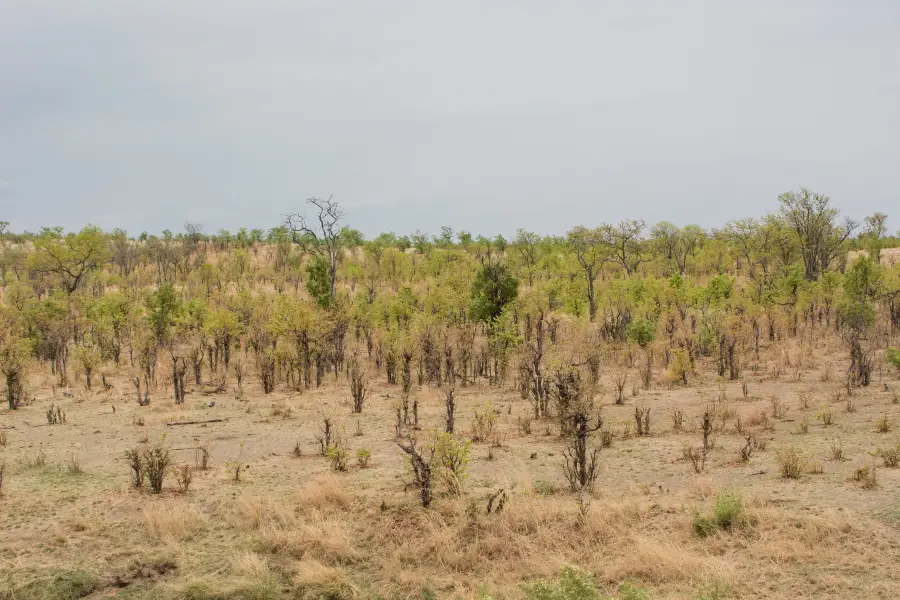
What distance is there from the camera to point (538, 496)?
46.0 ft

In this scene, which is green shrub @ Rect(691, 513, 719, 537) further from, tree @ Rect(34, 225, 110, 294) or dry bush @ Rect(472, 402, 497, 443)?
tree @ Rect(34, 225, 110, 294)

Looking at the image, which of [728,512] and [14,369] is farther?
[14,369]

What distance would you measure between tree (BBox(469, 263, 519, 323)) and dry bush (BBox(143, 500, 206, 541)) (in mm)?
26255

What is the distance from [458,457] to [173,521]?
648 centimetres

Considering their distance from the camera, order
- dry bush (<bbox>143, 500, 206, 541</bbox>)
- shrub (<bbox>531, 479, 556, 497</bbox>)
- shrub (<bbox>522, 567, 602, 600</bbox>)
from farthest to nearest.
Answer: shrub (<bbox>531, 479, 556, 497</bbox>) → dry bush (<bbox>143, 500, 206, 541</bbox>) → shrub (<bbox>522, 567, 602, 600</bbox>)

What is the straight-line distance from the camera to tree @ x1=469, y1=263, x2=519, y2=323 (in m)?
38.9

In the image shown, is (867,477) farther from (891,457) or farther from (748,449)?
(748,449)

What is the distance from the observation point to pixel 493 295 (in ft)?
128

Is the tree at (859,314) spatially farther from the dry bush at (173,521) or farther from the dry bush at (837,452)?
the dry bush at (173,521)

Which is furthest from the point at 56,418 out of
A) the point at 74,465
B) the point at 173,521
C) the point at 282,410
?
the point at 173,521

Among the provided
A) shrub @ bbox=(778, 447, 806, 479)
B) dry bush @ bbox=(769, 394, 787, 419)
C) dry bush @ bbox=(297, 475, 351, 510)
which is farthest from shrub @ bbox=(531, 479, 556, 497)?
dry bush @ bbox=(769, 394, 787, 419)

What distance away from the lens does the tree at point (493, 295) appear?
3888 centimetres

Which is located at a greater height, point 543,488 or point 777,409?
point 777,409

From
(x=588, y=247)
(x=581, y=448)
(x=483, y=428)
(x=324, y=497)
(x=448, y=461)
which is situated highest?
(x=588, y=247)
